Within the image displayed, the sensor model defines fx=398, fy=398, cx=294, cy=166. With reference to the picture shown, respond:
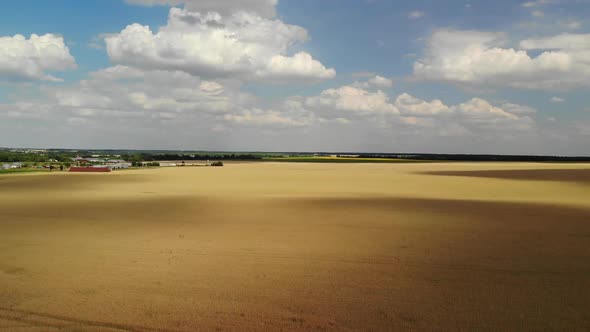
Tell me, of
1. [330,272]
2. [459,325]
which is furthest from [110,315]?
[459,325]

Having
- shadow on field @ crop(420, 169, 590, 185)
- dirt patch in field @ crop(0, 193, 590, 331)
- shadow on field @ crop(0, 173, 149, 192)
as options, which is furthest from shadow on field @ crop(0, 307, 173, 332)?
shadow on field @ crop(420, 169, 590, 185)

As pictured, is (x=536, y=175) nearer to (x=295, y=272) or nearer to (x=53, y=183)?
(x=295, y=272)

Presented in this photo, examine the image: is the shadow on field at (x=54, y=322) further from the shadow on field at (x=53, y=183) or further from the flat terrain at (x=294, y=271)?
the shadow on field at (x=53, y=183)

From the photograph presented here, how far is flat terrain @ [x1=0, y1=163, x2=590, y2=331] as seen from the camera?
8086 mm

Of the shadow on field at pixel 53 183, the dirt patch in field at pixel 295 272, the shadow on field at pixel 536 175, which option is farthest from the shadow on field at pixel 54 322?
the shadow on field at pixel 536 175

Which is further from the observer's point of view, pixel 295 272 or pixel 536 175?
pixel 536 175

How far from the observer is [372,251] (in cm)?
1330

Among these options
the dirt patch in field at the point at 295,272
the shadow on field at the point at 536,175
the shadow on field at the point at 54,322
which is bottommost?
the shadow on field at the point at 54,322

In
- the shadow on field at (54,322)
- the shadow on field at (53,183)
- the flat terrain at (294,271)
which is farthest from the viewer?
the shadow on field at (53,183)

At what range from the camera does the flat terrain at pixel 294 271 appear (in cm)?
809

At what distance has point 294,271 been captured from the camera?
11.1 m

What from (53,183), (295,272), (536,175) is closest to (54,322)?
(295,272)

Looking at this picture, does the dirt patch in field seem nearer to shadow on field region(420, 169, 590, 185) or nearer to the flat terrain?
the flat terrain

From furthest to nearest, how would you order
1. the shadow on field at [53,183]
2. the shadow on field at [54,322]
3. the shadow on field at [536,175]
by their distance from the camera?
the shadow on field at [536,175]
the shadow on field at [53,183]
the shadow on field at [54,322]
